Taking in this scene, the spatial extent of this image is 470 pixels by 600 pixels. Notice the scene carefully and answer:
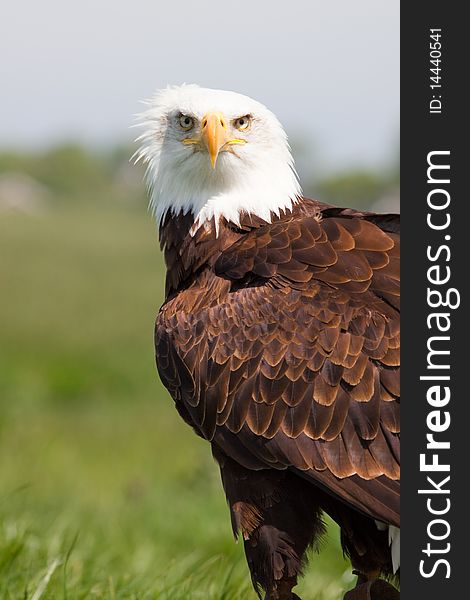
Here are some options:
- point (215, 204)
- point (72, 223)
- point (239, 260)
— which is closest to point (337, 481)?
point (239, 260)

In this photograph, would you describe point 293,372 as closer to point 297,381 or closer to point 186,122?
point 297,381

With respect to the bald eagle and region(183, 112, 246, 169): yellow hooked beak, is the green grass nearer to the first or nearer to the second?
the bald eagle

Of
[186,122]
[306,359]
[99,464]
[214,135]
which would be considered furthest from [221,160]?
[99,464]

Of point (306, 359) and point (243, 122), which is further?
point (243, 122)

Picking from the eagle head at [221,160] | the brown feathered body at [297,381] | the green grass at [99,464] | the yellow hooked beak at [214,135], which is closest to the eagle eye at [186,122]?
the eagle head at [221,160]

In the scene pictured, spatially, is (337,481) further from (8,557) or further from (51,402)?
(51,402)

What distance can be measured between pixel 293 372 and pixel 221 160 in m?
1.36

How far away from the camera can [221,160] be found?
620cm

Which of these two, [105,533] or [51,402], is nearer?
[105,533]

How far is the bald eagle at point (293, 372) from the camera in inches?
211

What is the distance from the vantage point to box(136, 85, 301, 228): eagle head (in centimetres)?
617

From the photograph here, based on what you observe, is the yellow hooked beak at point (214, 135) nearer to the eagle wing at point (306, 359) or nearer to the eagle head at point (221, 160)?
the eagle head at point (221, 160)

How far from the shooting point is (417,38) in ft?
17.3

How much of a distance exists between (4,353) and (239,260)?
600 inches
